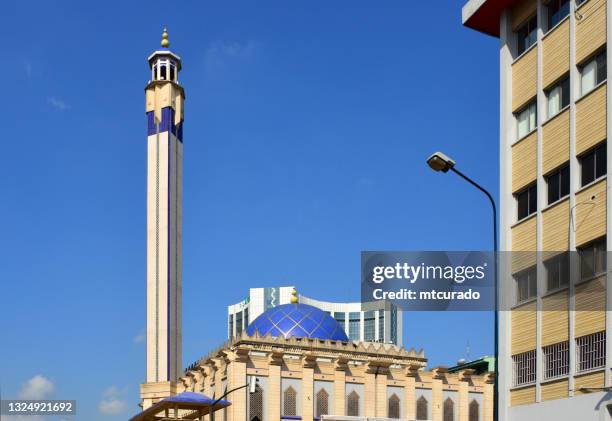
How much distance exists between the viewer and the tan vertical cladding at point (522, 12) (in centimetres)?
3170

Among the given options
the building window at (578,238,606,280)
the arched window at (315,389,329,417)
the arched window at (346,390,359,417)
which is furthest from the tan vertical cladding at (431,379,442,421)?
the building window at (578,238,606,280)

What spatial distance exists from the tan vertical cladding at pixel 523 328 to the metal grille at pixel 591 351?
258 cm

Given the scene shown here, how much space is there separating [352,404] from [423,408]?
17.5ft

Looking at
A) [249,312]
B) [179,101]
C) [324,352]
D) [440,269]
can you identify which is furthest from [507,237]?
[249,312]

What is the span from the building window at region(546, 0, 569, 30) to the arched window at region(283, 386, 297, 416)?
104ft

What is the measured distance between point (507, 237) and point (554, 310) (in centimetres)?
388

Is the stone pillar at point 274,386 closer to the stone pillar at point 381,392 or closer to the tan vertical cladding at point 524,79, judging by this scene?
the stone pillar at point 381,392

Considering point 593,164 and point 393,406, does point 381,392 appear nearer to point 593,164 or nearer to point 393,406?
point 393,406

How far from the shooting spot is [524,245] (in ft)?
99.3

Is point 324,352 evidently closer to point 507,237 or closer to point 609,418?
point 507,237

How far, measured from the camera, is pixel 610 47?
1043 inches

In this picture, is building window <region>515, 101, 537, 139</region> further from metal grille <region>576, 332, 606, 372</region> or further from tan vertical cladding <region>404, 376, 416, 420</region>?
tan vertical cladding <region>404, 376, 416, 420</region>

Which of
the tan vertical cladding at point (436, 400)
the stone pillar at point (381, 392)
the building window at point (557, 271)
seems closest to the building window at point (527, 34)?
the building window at point (557, 271)

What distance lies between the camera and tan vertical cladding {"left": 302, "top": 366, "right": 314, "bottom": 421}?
56500 millimetres
